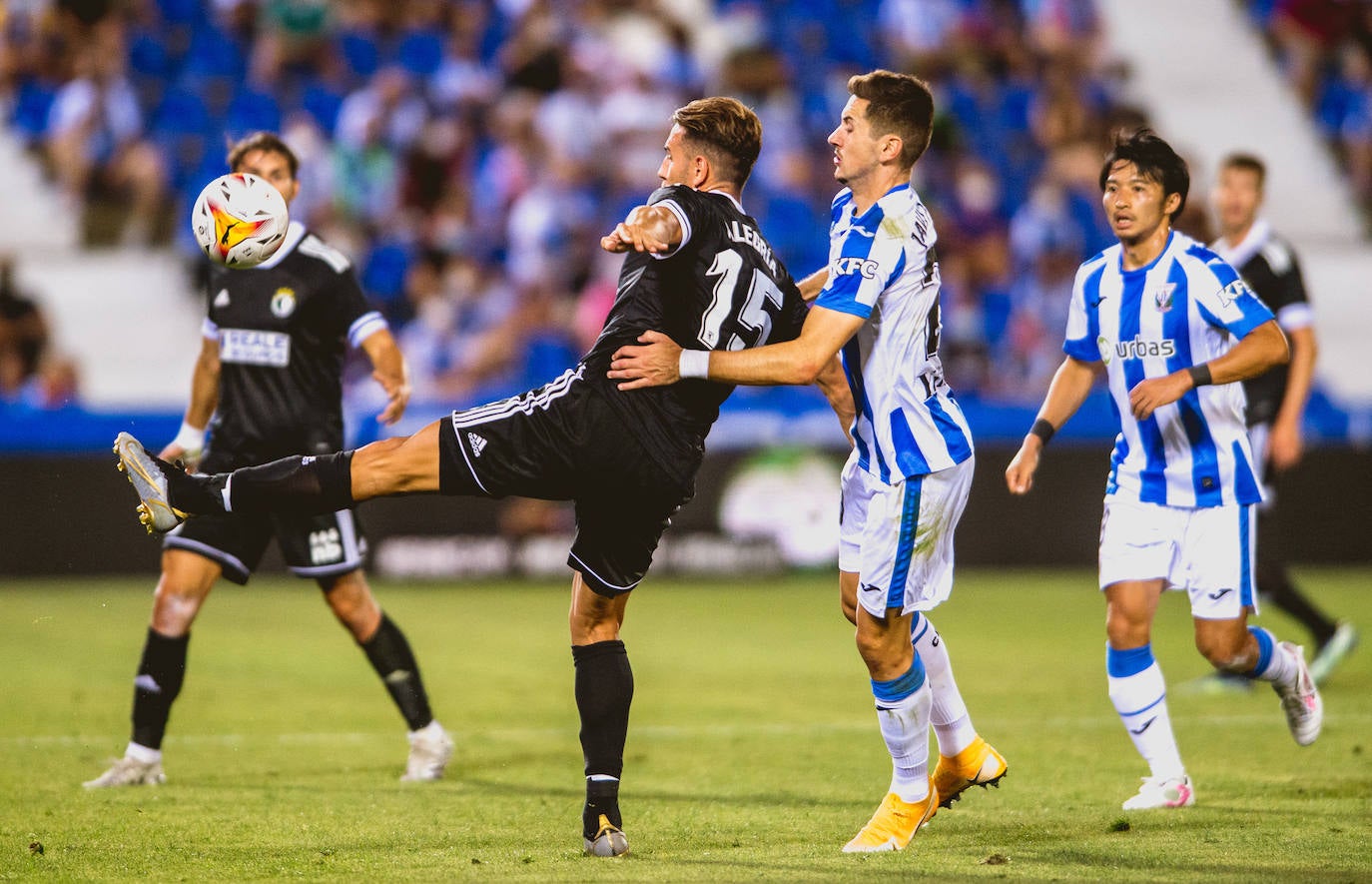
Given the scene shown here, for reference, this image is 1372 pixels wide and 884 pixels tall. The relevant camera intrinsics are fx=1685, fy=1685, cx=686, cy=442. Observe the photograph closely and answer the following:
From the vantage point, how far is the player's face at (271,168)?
23.2 feet

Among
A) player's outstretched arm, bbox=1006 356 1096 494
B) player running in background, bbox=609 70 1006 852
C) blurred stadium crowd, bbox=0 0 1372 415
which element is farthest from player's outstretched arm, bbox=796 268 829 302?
blurred stadium crowd, bbox=0 0 1372 415

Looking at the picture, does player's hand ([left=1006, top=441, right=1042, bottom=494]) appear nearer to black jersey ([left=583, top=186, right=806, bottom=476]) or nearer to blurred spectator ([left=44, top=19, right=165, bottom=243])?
black jersey ([left=583, top=186, right=806, bottom=476])

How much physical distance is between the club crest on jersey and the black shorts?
6.44 ft

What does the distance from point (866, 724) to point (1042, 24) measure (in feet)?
46.0

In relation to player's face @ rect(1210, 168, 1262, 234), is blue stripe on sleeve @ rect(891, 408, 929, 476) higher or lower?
lower

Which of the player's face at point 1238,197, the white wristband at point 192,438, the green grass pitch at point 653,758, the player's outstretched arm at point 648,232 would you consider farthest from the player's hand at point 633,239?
the player's face at point 1238,197

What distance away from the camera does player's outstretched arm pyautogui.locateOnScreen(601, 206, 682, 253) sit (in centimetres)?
500

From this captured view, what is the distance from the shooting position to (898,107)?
5.42 meters

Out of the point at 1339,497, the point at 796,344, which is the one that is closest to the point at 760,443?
the point at 1339,497

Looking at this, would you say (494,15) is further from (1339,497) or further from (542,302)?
(1339,497)

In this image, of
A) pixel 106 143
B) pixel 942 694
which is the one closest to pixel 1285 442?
pixel 942 694

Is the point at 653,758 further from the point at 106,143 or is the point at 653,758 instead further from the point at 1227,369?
the point at 106,143

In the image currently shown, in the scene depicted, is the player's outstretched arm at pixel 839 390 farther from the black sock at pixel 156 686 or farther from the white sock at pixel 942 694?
the black sock at pixel 156 686

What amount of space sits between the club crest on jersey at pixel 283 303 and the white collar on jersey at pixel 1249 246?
483 centimetres
